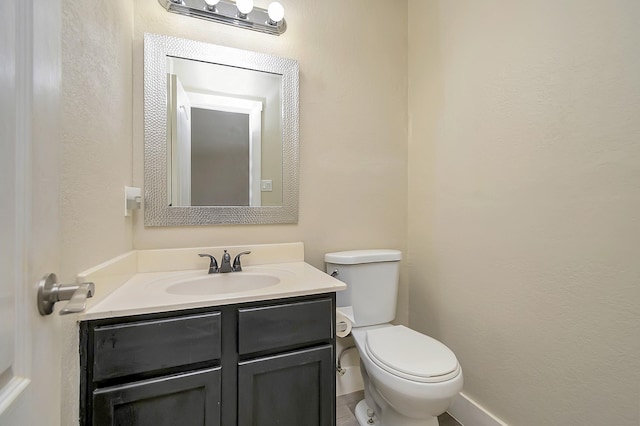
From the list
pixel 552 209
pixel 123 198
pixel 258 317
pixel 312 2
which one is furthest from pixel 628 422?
pixel 312 2

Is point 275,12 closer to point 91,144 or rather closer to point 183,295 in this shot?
point 91,144

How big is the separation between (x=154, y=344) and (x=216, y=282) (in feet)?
1.40

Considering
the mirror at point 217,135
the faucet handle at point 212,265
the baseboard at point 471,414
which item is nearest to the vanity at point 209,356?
the faucet handle at point 212,265

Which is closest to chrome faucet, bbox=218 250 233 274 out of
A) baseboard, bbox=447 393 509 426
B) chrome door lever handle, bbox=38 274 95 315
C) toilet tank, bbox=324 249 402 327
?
toilet tank, bbox=324 249 402 327

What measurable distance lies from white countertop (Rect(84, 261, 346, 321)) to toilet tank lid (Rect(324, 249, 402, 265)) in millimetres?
184

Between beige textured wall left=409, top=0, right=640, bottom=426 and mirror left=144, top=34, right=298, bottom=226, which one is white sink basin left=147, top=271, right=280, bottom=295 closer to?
mirror left=144, top=34, right=298, bottom=226

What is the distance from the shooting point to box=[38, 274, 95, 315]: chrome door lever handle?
0.43m

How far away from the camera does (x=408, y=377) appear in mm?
1071

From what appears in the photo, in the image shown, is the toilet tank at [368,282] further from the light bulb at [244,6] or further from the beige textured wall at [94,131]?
the light bulb at [244,6]

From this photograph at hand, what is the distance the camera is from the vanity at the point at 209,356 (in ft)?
2.67

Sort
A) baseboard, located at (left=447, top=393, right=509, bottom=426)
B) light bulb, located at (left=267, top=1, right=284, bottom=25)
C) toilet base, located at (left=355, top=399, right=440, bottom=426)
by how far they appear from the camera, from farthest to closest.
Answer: light bulb, located at (left=267, top=1, right=284, bottom=25) → baseboard, located at (left=447, top=393, right=509, bottom=426) → toilet base, located at (left=355, top=399, right=440, bottom=426)

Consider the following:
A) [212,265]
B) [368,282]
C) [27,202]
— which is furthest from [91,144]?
[368,282]

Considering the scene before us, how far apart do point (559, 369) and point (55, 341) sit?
1513mm

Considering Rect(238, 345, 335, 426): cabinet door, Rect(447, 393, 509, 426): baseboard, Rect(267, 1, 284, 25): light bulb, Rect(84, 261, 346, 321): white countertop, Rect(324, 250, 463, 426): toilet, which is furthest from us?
Rect(267, 1, 284, 25): light bulb
